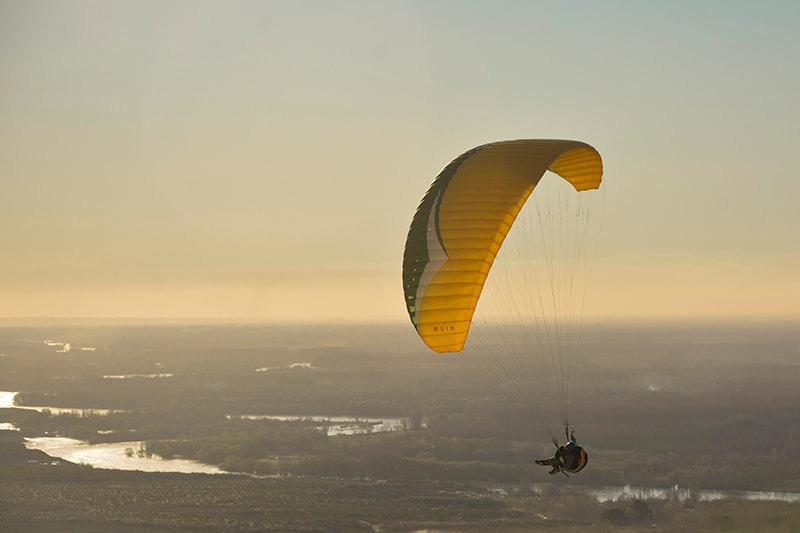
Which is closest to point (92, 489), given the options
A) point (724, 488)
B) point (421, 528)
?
point (421, 528)

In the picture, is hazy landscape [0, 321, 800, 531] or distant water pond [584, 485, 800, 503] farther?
distant water pond [584, 485, 800, 503]

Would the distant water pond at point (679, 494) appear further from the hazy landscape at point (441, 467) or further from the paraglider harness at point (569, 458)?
the paraglider harness at point (569, 458)

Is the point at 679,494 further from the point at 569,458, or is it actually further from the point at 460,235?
the point at 460,235

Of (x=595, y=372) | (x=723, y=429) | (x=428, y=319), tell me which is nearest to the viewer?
(x=428, y=319)

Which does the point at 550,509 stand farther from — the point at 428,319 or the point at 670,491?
the point at 428,319

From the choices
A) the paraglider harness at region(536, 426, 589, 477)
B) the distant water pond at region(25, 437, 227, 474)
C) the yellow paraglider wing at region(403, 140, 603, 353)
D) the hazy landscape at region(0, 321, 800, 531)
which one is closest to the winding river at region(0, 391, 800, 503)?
the distant water pond at region(25, 437, 227, 474)

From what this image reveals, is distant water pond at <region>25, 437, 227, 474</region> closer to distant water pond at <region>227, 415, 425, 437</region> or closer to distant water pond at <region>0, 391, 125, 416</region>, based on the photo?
distant water pond at <region>227, 415, 425, 437</region>
